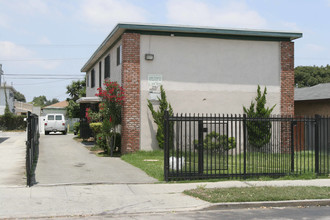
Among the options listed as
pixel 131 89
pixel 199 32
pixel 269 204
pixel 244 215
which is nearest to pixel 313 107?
pixel 199 32

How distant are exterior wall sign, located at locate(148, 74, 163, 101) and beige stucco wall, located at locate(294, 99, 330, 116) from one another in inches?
401

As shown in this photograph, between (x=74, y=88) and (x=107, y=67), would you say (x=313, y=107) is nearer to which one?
(x=107, y=67)

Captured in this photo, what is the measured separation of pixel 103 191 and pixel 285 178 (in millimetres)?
5519

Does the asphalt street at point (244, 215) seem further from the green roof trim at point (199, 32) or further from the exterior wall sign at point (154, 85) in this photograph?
the green roof trim at point (199, 32)

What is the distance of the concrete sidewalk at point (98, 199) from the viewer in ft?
25.6

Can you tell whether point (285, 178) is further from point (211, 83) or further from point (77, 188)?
point (211, 83)

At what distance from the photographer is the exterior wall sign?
57.1ft

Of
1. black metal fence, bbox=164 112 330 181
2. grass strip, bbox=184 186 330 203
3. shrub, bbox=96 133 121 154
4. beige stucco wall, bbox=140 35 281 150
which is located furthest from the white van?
grass strip, bbox=184 186 330 203

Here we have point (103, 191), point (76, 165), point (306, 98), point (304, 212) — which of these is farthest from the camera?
point (306, 98)

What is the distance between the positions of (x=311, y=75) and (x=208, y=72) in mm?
46017

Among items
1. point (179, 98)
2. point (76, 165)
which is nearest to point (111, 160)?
point (76, 165)

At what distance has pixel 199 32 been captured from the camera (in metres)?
17.9

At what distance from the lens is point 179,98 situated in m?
17.9

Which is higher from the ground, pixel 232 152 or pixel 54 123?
pixel 54 123
